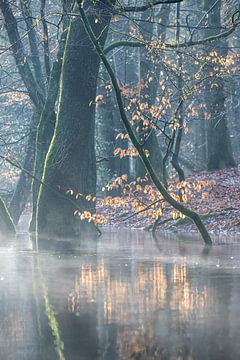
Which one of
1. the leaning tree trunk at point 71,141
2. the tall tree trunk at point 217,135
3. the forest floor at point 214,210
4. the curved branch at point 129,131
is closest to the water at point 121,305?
the curved branch at point 129,131

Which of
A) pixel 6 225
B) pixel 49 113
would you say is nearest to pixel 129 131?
pixel 49 113

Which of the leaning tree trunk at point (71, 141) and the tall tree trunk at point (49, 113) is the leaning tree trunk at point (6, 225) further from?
the leaning tree trunk at point (71, 141)

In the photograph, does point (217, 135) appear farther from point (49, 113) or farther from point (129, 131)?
point (129, 131)

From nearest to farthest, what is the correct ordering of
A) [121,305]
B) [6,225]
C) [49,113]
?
[121,305] < [49,113] < [6,225]

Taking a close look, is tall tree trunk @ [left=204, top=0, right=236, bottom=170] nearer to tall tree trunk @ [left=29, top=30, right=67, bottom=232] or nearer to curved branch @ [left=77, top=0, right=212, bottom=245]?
tall tree trunk @ [left=29, top=30, right=67, bottom=232]

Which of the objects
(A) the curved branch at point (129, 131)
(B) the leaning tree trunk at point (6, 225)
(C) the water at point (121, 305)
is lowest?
(C) the water at point (121, 305)

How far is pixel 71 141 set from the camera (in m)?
20.2

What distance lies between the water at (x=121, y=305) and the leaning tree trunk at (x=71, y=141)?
2590 mm

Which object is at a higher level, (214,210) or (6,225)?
(214,210)

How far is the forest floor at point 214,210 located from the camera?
76.7ft

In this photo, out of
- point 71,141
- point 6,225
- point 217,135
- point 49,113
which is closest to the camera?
point 71,141

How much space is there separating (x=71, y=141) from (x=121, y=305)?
1031 cm

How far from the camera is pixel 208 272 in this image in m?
13.6

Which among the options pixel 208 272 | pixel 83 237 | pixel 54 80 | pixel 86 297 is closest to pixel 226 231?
pixel 83 237
